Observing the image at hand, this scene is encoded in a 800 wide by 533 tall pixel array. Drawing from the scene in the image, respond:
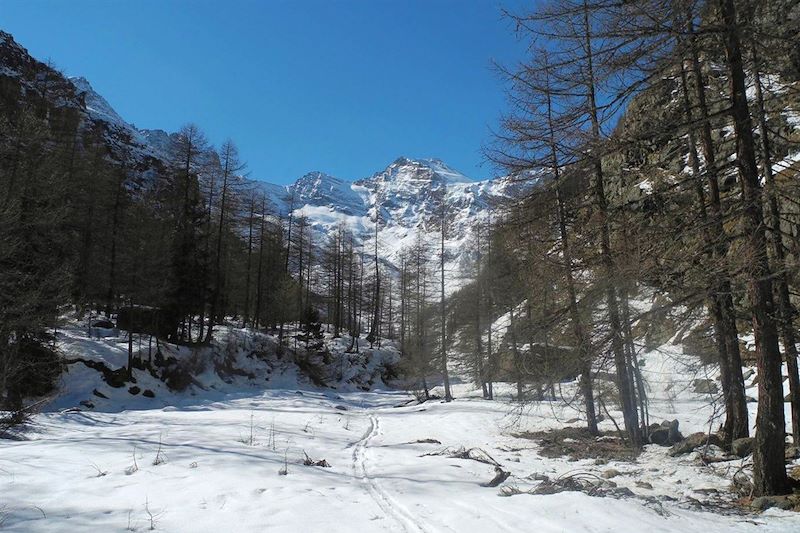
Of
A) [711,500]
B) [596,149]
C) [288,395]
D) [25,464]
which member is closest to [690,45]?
[596,149]

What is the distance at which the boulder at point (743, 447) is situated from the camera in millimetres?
7945

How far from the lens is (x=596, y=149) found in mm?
6133

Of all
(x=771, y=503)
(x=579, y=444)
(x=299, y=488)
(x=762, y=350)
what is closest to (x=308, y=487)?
(x=299, y=488)

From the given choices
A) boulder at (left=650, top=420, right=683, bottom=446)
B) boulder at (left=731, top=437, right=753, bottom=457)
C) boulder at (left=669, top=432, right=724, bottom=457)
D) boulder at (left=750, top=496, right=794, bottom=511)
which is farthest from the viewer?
boulder at (left=650, top=420, right=683, bottom=446)

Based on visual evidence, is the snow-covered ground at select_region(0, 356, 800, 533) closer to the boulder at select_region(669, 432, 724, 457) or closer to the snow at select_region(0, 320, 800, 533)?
the snow at select_region(0, 320, 800, 533)

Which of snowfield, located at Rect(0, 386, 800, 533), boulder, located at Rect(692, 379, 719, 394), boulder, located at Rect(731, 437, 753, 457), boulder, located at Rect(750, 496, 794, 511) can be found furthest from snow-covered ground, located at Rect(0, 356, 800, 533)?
boulder, located at Rect(731, 437, 753, 457)

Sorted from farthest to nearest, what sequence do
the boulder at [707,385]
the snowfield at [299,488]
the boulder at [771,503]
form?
the boulder at [707,385] < the boulder at [771,503] < the snowfield at [299,488]

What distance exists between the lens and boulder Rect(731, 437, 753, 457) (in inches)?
313

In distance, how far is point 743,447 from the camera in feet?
26.3

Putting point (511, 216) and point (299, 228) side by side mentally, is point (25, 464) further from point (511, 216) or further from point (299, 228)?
point (299, 228)

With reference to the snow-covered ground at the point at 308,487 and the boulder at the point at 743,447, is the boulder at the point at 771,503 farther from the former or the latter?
the boulder at the point at 743,447

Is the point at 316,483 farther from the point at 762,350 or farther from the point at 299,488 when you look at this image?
the point at 762,350

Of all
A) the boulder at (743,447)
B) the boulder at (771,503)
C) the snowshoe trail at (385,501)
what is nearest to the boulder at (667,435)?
the boulder at (743,447)

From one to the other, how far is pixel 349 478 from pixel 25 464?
4.72 m
